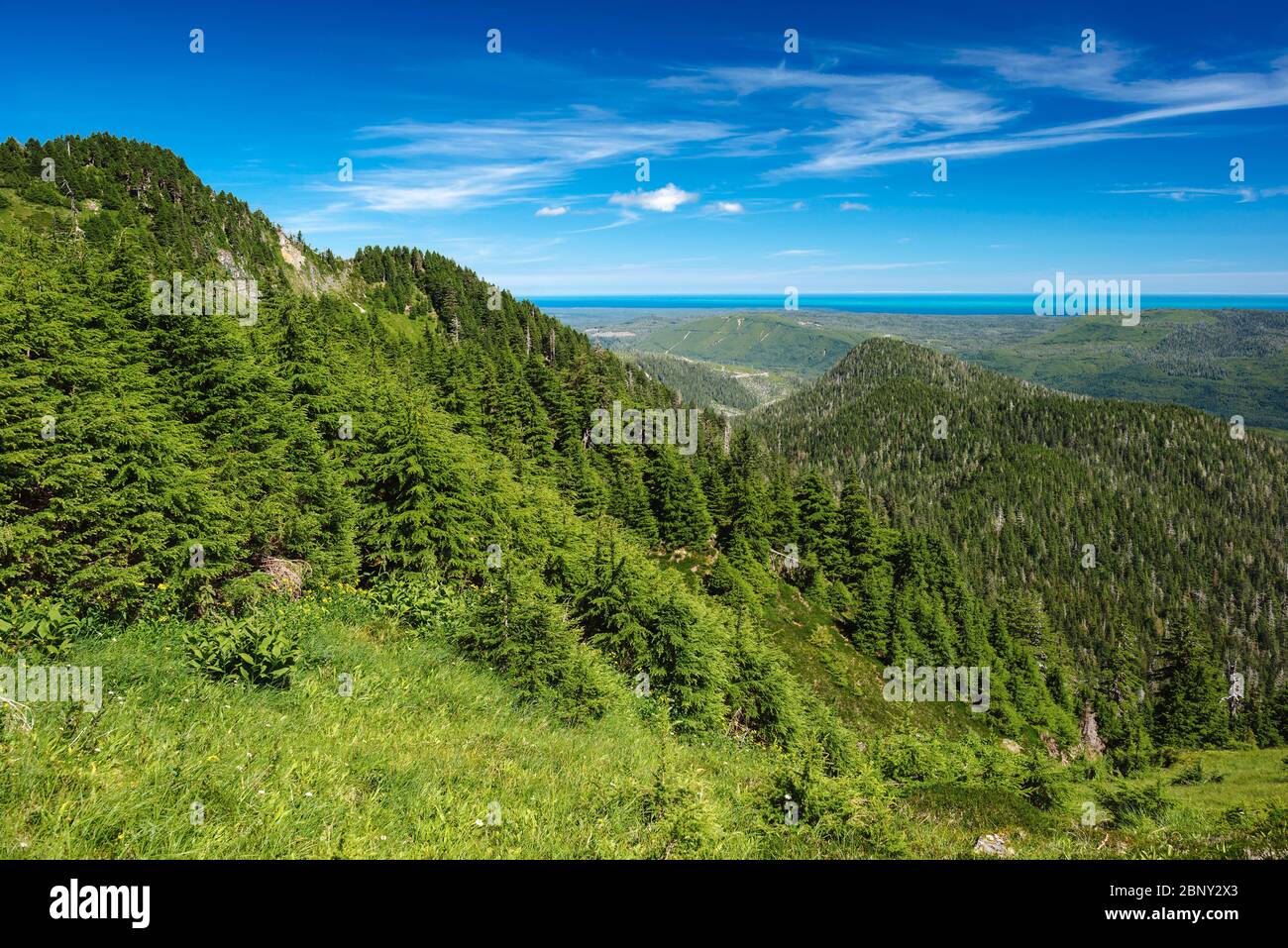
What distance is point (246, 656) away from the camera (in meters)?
9.19

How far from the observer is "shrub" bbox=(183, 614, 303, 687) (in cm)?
924

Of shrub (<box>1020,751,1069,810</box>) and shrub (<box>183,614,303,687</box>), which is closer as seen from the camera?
shrub (<box>183,614,303,687</box>)

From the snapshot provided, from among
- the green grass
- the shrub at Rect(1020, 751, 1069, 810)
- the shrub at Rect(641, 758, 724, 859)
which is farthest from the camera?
the shrub at Rect(1020, 751, 1069, 810)

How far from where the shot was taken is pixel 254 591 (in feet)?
57.4

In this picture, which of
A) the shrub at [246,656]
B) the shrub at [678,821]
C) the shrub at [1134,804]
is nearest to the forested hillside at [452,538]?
the shrub at [246,656]

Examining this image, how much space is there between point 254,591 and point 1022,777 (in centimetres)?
2724

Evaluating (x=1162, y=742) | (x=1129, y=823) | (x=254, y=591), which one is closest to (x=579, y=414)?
(x=254, y=591)

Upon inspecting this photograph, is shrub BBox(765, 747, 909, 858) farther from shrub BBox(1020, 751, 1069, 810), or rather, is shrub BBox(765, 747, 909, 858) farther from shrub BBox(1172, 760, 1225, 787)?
shrub BBox(1172, 760, 1225, 787)

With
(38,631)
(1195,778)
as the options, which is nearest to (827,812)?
(38,631)

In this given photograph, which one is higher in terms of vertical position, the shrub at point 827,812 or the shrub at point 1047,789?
the shrub at point 827,812

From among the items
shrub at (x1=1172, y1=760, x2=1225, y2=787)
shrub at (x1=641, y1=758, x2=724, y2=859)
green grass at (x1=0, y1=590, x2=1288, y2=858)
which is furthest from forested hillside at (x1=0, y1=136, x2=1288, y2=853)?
shrub at (x1=1172, y1=760, x2=1225, y2=787)

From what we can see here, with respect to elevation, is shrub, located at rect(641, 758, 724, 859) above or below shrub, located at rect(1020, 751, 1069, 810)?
above

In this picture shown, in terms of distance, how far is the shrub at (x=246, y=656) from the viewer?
9.24 m

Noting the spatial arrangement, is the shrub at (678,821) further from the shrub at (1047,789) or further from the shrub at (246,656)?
the shrub at (1047,789)
